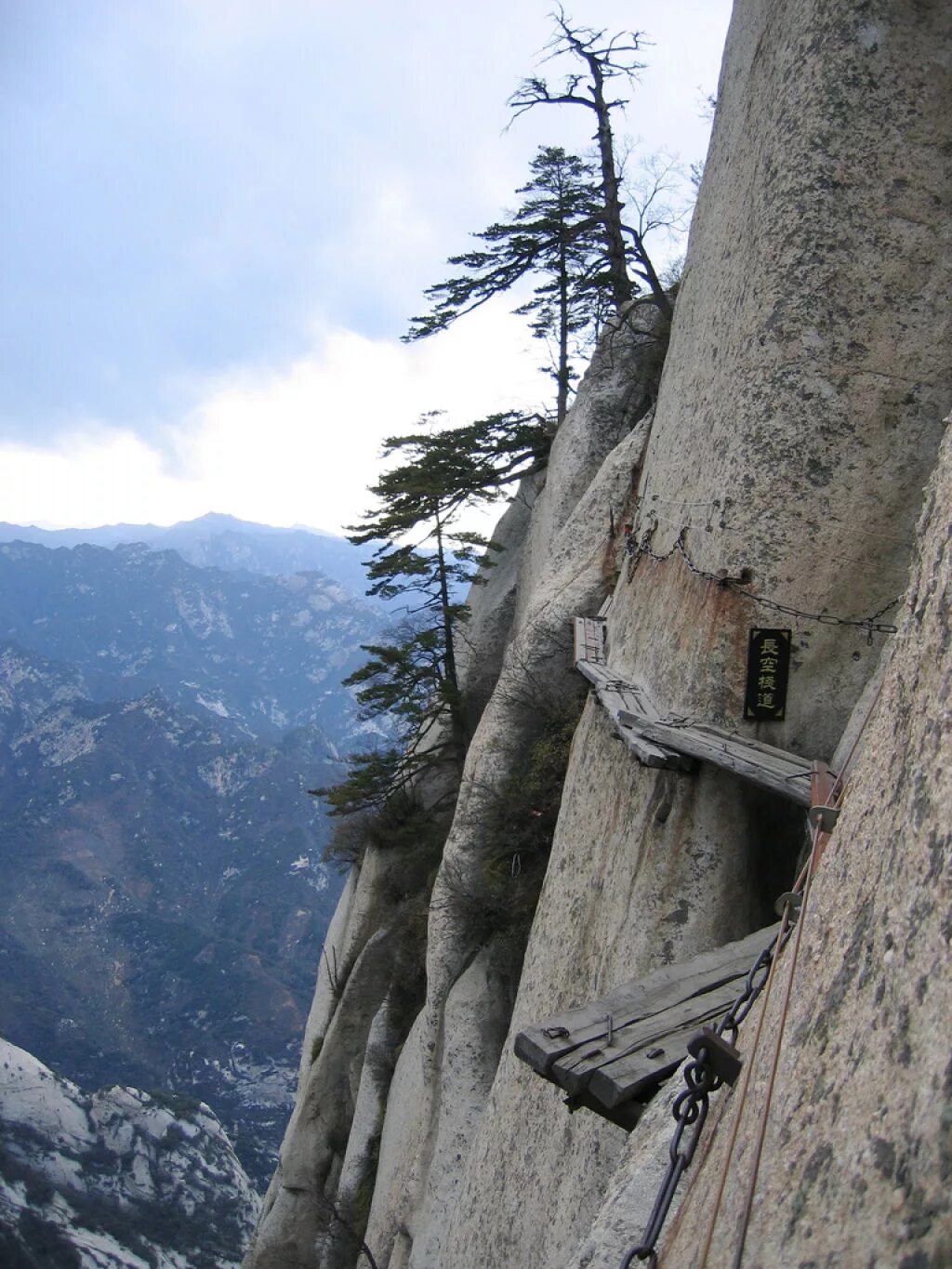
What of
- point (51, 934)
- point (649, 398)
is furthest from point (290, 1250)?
point (51, 934)

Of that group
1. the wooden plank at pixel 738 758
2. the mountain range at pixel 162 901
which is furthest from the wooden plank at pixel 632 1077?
the mountain range at pixel 162 901

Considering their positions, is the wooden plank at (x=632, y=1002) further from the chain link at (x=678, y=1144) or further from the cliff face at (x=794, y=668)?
the chain link at (x=678, y=1144)

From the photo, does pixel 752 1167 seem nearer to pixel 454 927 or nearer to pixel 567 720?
pixel 567 720

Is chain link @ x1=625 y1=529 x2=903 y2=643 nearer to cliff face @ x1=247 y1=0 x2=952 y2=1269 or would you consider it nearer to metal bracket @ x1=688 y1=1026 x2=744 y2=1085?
cliff face @ x1=247 y1=0 x2=952 y2=1269

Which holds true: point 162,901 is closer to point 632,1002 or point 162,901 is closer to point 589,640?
point 589,640

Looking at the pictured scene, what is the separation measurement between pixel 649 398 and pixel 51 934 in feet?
482

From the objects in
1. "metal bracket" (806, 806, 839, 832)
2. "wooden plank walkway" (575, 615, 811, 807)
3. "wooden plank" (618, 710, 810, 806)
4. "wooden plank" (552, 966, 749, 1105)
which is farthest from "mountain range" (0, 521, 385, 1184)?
"metal bracket" (806, 806, 839, 832)

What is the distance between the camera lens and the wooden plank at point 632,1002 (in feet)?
15.0

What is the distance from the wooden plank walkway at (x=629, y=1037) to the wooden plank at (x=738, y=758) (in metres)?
1.33

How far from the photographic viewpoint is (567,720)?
14.0 metres

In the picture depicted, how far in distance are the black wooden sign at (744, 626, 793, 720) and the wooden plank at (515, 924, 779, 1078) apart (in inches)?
91.6

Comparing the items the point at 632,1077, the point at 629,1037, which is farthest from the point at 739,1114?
the point at 629,1037

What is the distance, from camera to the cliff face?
2.38 meters

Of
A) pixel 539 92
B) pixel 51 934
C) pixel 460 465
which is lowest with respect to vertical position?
pixel 51 934
